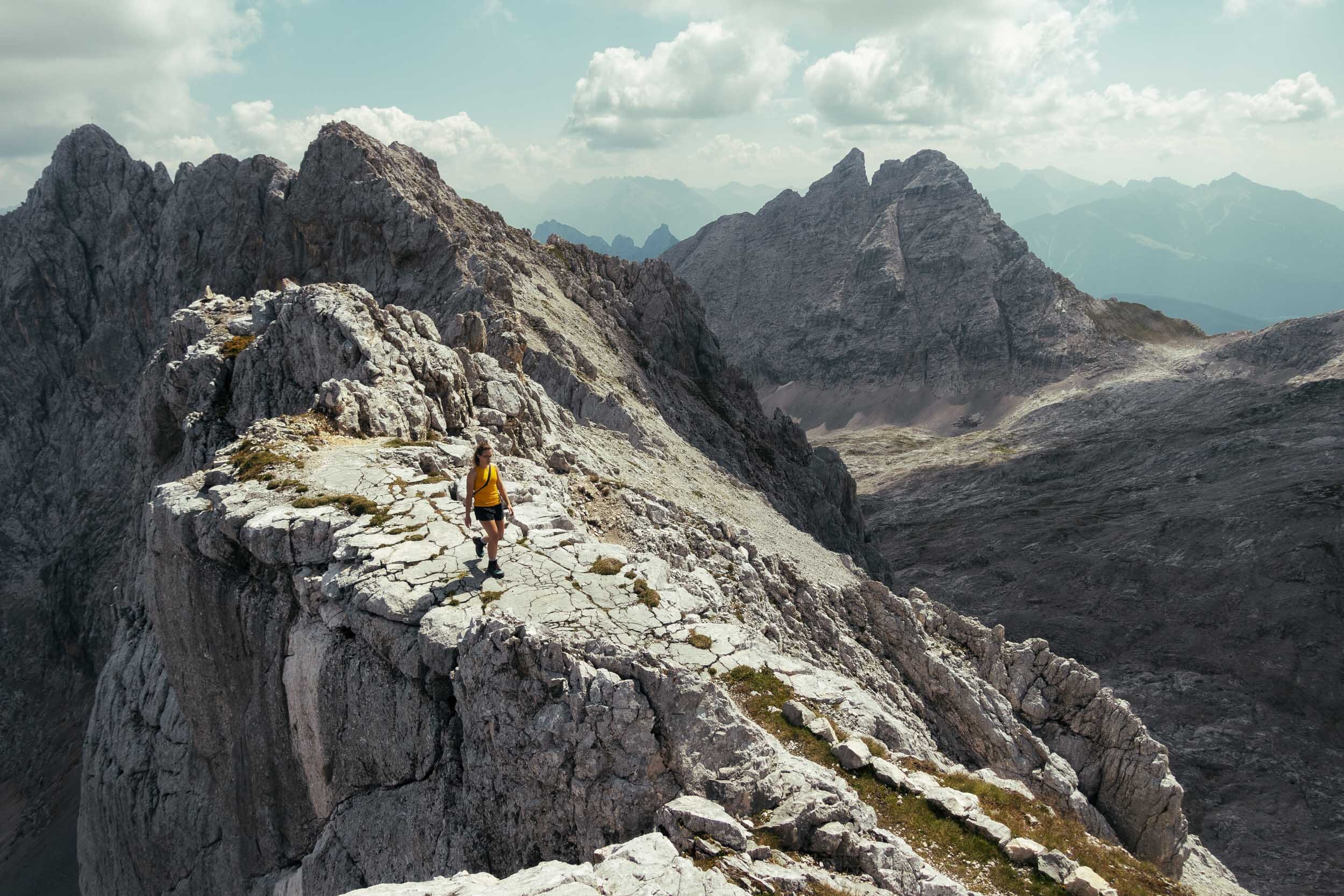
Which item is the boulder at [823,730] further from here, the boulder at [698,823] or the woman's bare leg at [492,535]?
the woman's bare leg at [492,535]

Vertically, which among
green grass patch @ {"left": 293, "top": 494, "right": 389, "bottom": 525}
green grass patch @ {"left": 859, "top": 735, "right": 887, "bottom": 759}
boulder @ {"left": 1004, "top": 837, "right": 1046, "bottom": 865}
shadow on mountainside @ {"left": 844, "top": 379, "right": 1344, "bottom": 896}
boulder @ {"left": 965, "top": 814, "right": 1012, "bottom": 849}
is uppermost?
green grass patch @ {"left": 293, "top": 494, "right": 389, "bottom": 525}

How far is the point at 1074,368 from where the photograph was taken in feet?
546

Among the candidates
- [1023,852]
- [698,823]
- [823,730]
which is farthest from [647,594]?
[1023,852]

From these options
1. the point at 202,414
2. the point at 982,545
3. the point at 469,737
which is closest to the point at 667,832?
the point at 469,737

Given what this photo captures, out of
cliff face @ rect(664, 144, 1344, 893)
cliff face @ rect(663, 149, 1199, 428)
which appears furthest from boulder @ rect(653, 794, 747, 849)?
cliff face @ rect(663, 149, 1199, 428)

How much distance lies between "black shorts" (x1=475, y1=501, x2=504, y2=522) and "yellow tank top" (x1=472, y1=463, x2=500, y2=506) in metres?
0.07

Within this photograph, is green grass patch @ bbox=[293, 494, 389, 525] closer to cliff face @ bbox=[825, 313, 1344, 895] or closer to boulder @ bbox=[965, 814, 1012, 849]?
boulder @ bbox=[965, 814, 1012, 849]

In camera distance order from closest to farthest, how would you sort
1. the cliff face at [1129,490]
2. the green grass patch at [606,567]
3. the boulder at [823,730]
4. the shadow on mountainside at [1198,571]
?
the boulder at [823,730], the green grass patch at [606,567], the shadow on mountainside at [1198,571], the cliff face at [1129,490]

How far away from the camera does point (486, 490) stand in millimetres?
15930

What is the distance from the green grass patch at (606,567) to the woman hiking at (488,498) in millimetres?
1925

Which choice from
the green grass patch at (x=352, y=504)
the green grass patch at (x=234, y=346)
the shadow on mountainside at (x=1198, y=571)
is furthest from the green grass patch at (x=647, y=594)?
the shadow on mountainside at (x=1198, y=571)

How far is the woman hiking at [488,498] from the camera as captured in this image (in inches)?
619

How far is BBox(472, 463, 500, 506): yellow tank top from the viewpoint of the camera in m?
15.9

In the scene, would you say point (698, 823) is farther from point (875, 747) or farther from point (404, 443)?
point (404, 443)
